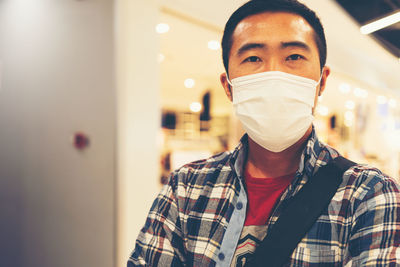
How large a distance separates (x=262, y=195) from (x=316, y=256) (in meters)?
0.24

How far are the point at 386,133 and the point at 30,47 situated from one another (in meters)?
8.37

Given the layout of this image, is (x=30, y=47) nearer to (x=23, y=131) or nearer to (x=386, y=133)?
(x=23, y=131)

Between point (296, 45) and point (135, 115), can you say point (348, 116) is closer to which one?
point (135, 115)

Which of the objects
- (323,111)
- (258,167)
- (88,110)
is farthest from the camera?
(323,111)

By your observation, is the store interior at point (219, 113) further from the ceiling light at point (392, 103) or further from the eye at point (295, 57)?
the eye at point (295, 57)

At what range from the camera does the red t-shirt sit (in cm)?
90

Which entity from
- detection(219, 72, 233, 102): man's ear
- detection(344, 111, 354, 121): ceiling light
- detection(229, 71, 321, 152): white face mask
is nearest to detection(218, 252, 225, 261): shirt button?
detection(229, 71, 321, 152): white face mask

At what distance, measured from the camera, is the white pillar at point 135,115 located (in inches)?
81.5

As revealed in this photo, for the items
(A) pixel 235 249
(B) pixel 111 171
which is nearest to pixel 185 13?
(B) pixel 111 171

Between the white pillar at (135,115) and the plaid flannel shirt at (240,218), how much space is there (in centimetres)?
114

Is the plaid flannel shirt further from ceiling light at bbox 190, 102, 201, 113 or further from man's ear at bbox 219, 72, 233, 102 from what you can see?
ceiling light at bbox 190, 102, 201, 113

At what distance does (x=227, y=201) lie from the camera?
948 millimetres

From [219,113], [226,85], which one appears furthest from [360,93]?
[226,85]

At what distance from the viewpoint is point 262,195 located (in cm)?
94
